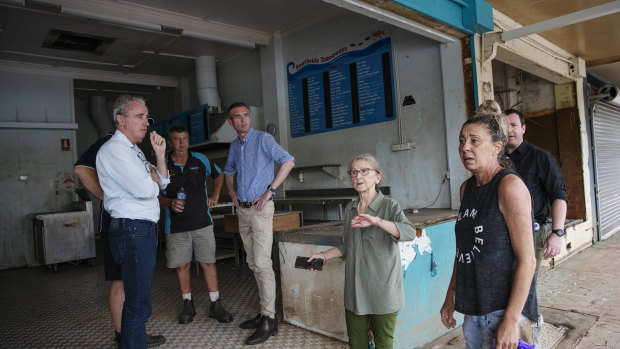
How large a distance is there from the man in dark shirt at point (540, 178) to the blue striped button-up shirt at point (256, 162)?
154cm

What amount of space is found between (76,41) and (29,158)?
2.26m

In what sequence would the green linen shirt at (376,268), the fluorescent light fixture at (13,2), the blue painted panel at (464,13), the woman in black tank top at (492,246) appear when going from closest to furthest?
the woman in black tank top at (492,246)
the green linen shirt at (376,268)
the blue painted panel at (464,13)
the fluorescent light fixture at (13,2)

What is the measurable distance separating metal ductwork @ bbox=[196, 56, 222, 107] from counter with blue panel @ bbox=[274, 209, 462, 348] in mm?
4437

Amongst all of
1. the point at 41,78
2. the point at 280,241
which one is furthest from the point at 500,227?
the point at 41,78

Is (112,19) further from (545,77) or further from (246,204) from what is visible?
(545,77)

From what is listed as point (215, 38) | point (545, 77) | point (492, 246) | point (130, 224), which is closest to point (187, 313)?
point (130, 224)

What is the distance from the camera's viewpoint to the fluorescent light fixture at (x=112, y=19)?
4.61 m

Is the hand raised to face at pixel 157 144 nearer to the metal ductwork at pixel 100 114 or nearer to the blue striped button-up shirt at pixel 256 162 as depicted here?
the blue striped button-up shirt at pixel 256 162

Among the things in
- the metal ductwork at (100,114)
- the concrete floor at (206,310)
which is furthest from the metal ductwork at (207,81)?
the metal ductwork at (100,114)

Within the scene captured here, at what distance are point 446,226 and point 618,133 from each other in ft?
22.0

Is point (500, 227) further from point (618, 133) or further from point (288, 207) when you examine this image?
point (618, 133)

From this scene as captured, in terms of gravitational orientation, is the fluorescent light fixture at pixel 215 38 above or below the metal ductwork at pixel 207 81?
above

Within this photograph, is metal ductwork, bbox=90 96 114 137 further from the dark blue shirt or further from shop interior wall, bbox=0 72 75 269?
the dark blue shirt

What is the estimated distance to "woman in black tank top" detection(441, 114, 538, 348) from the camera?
128 centimetres
